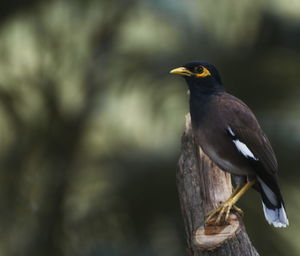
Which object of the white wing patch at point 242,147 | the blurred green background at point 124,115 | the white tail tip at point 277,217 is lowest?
the blurred green background at point 124,115

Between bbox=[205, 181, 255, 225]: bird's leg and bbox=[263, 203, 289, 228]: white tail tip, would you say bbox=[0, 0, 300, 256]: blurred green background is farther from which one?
bbox=[205, 181, 255, 225]: bird's leg

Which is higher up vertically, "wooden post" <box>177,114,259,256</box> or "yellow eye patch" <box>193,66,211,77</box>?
"yellow eye patch" <box>193,66,211,77</box>

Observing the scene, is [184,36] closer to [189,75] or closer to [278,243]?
[278,243]

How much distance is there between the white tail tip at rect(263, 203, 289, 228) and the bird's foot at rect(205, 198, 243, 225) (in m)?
0.30

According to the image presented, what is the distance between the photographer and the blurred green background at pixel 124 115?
712cm

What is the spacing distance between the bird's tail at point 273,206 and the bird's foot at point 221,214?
0.29 m

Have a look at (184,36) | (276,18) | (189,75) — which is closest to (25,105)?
(184,36)

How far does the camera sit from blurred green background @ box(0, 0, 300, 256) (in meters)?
7.12

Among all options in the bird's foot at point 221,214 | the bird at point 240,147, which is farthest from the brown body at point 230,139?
the bird's foot at point 221,214

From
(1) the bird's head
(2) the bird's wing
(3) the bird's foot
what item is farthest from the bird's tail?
(1) the bird's head

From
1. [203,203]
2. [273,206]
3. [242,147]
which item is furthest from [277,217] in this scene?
[203,203]

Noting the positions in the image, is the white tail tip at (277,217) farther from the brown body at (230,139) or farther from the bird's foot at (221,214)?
the bird's foot at (221,214)

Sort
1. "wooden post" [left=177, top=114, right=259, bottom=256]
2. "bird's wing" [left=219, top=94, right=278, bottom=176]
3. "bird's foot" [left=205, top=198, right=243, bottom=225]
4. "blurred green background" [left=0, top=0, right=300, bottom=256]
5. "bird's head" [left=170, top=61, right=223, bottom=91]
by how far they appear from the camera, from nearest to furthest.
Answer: "wooden post" [left=177, top=114, right=259, bottom=256], "bird's foot" [left=205, top=198, right=243, bottom=225], "bird's wing" [left=219, top=94, right=278, bottom=176], "bird's head" [left=170, top=61, right=223, bottom=91], "blurred green background" [left=0, top=0, right=300, bottom=256]

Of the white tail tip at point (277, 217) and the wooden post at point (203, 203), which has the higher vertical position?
the wooden post at point (203, 203)
